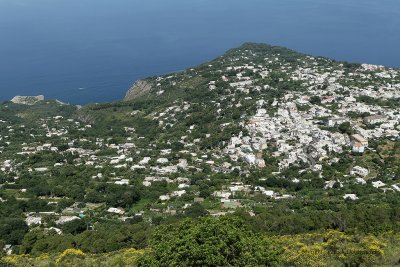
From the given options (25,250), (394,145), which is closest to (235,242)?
(25,250)

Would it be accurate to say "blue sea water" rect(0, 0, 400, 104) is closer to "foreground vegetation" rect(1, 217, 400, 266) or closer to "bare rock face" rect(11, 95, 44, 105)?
"bare rock face" rect(11, 95, 44, 105)

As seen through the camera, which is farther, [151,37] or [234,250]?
[151,37]

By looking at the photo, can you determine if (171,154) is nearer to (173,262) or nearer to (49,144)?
(49,144)

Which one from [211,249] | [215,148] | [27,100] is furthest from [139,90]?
[211,249]

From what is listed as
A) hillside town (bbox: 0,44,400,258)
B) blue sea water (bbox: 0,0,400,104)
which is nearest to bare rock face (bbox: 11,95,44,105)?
blue sea water (bbox: 0,0,400,104)

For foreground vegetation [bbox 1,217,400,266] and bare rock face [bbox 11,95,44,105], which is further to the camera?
bare rock face [bbox 11,95,44,105]

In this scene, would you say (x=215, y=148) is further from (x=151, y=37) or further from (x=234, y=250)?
(x=151, y=37)

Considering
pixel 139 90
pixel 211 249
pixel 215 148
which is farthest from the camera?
pixel 139 90

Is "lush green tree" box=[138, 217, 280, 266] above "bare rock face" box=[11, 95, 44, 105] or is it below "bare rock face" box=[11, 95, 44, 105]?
above

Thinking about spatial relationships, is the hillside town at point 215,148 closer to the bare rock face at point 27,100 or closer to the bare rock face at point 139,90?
the bare rock face at point 139,90
